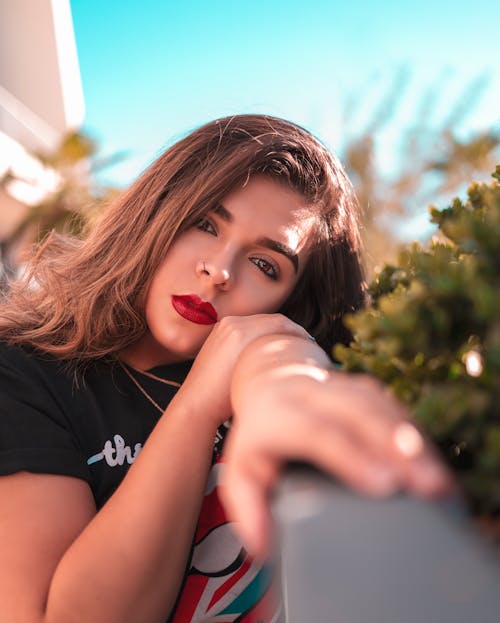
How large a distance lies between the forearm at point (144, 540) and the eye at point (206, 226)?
76cm

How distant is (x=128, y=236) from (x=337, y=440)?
5.78 feet

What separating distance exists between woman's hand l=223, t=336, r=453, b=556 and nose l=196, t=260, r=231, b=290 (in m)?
1.18

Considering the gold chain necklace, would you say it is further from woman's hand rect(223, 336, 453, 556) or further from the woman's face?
woman's hand rect(223, 336, 453, 556)

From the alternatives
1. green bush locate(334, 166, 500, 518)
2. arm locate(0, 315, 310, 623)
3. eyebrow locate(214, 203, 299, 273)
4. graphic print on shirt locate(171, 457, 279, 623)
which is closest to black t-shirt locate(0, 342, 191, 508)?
arm locate(0, 315, 310, 623)

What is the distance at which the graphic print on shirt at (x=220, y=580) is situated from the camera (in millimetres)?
1499

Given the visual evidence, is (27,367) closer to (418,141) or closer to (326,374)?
(326,374)

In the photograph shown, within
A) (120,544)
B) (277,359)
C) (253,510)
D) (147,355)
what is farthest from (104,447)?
(253,510)

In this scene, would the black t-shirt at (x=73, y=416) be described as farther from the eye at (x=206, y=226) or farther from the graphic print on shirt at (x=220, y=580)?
the eye at (x=206, y=226)

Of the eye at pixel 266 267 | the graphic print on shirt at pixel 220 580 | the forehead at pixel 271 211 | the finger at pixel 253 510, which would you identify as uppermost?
the finger at pixel 253 510

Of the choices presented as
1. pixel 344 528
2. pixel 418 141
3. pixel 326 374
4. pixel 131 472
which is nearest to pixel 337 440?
pixel 344 528

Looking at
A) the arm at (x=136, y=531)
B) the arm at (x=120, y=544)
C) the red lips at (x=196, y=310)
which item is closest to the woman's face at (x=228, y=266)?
the red lips at (x=196, y=310)

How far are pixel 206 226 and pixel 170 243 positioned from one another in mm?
124

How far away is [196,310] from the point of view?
1.79m

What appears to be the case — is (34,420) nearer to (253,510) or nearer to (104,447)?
(104,447)
